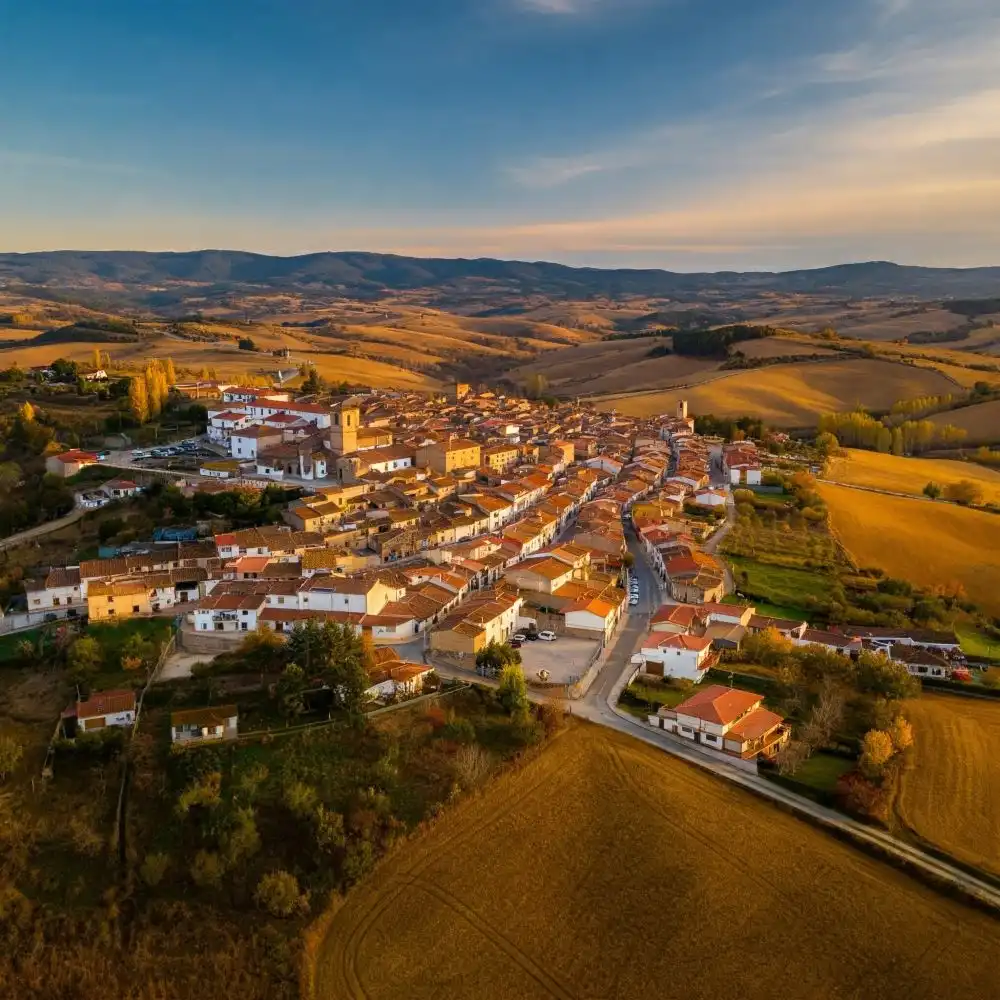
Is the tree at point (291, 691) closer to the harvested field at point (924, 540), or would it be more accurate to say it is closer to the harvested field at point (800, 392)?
the harvested field at point (924, 540)

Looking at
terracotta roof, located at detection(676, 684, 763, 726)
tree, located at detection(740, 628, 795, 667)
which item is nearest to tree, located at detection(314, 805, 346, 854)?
Result: terracotta roof, located at detection(676, 684, 763, 726)

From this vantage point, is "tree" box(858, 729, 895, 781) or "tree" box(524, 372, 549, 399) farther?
"tree" box(524, 372, 549, 399)

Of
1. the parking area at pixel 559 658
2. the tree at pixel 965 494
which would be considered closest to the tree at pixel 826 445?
the tree at pixel 965 494

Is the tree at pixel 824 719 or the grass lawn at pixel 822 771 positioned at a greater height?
the tree at pixel 824 719

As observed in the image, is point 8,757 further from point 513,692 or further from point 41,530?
A: point 41,530

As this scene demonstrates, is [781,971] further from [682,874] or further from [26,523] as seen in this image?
[26,523]

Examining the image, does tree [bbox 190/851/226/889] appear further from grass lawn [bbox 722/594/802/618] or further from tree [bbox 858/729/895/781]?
grass lawn [bbox 722/594/802/618]
